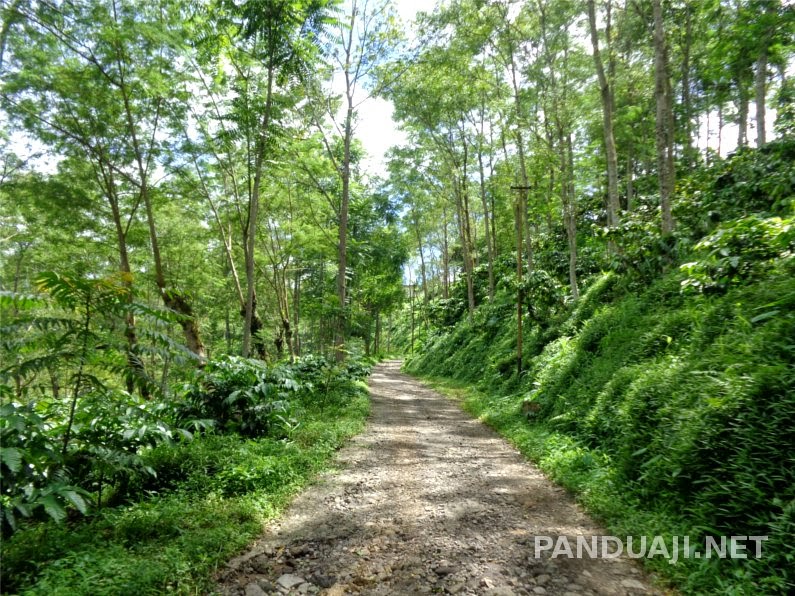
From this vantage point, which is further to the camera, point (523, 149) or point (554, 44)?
point (523, 149)

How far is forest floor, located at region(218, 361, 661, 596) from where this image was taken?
2871 millimetres

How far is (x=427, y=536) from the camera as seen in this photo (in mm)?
3521

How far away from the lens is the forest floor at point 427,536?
2.87 metres

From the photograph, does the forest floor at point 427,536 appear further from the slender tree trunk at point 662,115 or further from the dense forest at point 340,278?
the slender tree trunk at point 662,115

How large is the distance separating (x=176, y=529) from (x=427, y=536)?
2.21 m

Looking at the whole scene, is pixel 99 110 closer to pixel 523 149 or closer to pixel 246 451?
pixel 246 451

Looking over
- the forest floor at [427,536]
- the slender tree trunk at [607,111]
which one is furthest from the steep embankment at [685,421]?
the slender tree trunk at [607,111]

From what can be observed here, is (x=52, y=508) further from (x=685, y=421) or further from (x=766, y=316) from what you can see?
(x=766, y=316)

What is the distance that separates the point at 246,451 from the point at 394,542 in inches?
101

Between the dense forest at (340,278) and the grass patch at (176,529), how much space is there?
2 centimetres

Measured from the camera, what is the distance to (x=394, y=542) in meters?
3.46

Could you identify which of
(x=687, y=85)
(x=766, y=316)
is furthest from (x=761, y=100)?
(x=766, y=316)

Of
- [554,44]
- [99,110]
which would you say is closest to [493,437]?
[554,44]

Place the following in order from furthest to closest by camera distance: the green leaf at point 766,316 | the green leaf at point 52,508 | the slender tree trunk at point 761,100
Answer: the slender tree trunk at point 761,100 → the green leaf at point 766,316 → the green leaf at point 52,508
